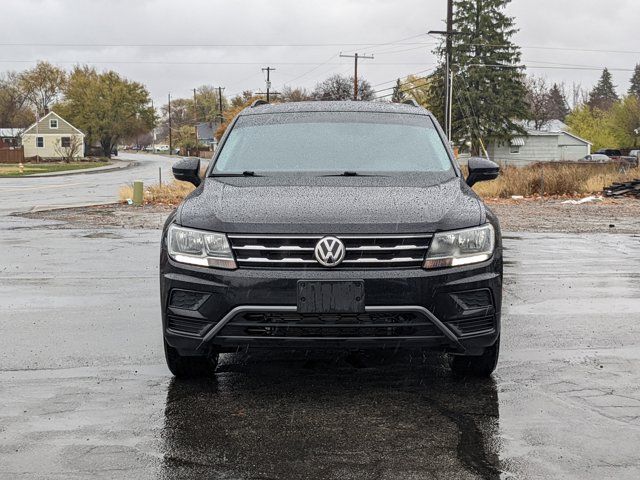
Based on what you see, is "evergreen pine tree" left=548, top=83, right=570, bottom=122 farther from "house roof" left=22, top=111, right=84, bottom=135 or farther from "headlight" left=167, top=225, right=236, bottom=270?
"headlight" left=167, top=225, right=236, bottom=270

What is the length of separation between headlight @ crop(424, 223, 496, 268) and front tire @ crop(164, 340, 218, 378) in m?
1.58

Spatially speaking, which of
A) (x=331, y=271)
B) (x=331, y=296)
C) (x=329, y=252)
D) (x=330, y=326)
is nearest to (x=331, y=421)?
(x=330, y=326)

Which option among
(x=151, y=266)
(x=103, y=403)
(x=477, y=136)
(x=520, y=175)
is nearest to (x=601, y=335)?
(x=103, y=403)

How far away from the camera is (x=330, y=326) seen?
4.45m

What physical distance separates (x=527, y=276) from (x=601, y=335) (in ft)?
11.0

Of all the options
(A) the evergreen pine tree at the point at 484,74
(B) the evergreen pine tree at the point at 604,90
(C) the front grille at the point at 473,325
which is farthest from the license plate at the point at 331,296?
(B) the evergreen pine tree at the point at 604,90

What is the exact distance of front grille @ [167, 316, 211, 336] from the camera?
4589 millimetres

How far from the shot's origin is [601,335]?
6578 mm

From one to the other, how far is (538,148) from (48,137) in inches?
2297

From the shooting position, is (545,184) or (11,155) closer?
(545,184)

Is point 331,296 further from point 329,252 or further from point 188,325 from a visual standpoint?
point 188,325

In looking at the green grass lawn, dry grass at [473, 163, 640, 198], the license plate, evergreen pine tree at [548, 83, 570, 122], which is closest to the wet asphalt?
the license plate

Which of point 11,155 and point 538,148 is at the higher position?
point 538,148

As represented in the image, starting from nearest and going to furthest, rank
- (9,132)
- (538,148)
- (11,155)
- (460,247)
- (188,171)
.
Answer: (460,247) → (188,171) → (538,148) → (11,155) → (9,132)
